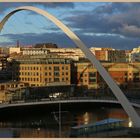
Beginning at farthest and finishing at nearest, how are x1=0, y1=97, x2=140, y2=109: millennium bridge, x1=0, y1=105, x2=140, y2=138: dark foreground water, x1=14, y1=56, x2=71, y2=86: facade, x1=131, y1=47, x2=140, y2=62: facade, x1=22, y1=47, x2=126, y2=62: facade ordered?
x1=22, y1=47, x2=126, y2=62: facade
x1=131, y1=47, x2=140, y2=62: facade
x1=14, y1=56, x2=71, y2=86: facade
x1=0, y1=97, x2=140, y2=109: millennium bridge
x1=0, y1=105, x2=140, y2=138: dark foreground water

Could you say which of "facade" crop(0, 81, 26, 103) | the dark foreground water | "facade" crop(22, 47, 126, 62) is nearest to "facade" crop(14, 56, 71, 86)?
"facade" crop(0, 81, 26, 103)

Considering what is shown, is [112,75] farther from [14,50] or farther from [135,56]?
[14,50]

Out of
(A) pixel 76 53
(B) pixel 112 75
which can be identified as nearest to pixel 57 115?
(B) pixel 112 75

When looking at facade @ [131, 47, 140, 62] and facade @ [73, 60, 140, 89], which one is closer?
facade @ [73, 60, 140, 89]

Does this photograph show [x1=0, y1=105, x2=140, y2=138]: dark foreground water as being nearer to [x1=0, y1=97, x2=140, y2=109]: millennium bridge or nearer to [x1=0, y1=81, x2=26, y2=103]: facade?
[x1=0, y1=97, x2=140, y2=109]: millennium bridge

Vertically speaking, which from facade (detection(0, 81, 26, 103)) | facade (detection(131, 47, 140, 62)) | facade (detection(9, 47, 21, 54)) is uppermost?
facade (detection(9, 47, 21, 54))

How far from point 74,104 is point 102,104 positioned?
1.29 meters

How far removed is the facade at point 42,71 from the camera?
24250 mm

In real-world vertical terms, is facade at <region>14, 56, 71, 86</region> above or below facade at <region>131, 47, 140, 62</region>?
below

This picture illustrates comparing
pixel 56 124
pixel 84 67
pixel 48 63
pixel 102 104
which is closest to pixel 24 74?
pixel 48 63

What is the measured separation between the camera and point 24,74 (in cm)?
2438

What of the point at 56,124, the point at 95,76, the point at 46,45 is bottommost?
the point at 56,124

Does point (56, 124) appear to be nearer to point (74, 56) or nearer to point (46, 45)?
point (74, 56)

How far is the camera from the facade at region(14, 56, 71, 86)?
24.2 metres
